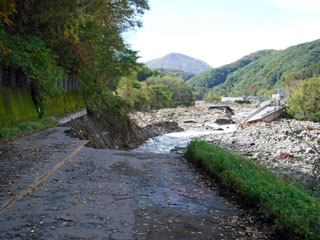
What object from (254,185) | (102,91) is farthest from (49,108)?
(254,185)

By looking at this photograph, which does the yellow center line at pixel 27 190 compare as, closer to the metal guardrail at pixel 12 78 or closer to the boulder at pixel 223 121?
the metal guardrail at pixel 12 78

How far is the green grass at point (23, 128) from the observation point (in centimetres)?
1262

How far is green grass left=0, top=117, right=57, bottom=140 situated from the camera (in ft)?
41.4

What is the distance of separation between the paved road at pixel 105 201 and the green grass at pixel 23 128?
2323mm

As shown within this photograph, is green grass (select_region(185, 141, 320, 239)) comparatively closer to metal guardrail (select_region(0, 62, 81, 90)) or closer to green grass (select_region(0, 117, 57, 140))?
green grass (select_region(0, 117, 57, 140))

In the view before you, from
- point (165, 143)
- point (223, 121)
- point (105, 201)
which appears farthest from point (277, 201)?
point (223, 121)

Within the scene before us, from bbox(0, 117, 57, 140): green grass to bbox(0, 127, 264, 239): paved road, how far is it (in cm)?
232

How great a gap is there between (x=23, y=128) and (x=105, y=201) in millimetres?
9583

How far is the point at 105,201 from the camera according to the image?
6223 millimetres

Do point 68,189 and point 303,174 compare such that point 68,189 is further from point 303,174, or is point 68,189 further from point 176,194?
point 303,174

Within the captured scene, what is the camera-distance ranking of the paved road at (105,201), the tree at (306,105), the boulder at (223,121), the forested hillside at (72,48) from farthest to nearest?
the tree at (306,105), the boulder at (223,121), the forested hillside at (72,48), the paved road at (105,201)

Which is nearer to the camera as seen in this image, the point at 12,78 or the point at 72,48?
the point at 12,78

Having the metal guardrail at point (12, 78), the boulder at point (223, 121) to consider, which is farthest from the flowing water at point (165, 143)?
the boulder at point (223, 121)

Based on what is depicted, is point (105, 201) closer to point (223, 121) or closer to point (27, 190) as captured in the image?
point (27, 190)
